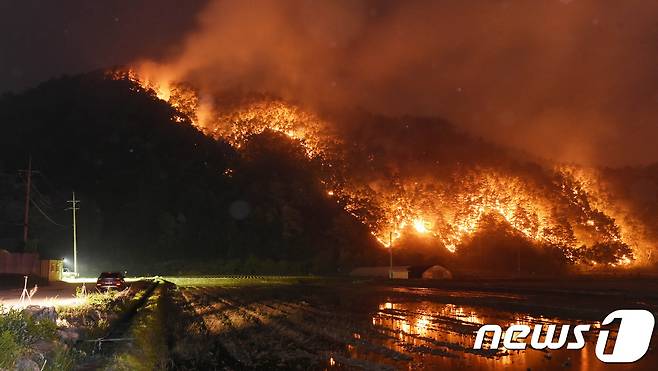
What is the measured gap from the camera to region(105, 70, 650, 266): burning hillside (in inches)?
4924

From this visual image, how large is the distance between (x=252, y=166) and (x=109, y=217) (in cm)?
3988

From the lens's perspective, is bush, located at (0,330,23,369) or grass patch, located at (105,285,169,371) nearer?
bush, located at (0,330,23,369)

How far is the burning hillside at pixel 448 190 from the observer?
125 meters

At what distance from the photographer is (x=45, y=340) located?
12.6 m

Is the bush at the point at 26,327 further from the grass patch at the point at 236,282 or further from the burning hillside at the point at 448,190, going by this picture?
the burning hillside at the point at 448,190

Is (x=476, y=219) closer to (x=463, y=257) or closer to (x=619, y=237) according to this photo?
(x=463, y=257)

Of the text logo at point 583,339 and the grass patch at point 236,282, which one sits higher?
the text logo at point 583,339

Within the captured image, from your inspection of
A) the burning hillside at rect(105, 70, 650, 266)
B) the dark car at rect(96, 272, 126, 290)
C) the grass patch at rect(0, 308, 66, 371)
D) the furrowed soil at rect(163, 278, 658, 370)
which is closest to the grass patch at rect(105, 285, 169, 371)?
the furrowed soil at rect(163, 278, 658, 370)

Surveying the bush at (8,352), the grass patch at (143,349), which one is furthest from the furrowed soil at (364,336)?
the bush at (8,352)

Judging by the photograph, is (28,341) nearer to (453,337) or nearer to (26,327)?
(26,327)

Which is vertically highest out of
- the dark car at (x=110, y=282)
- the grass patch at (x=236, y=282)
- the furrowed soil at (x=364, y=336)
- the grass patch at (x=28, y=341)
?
the grass patch at (x=28, y=341)

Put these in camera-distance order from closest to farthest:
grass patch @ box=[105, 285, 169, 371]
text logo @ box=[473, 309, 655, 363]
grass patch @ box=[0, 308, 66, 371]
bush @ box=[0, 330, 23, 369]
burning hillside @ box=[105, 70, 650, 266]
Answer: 1. bush @ box=[0, 330, 23, 369]
2. grass patch @ box=[0, 308, 66, 371]
3. grass patch @ box=[105, 285, 169, 371]
4. text logo @ box=[473, 309, 655, 363]
5. burning hillside @ box=[105, 70, 650, 266]

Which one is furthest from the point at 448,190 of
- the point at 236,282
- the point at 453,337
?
the point at 453,337

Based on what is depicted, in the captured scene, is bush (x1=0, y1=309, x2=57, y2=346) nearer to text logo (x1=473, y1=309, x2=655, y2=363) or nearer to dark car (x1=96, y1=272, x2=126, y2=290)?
text logo (x1=473, y1=309, x2=655, y2=363)
